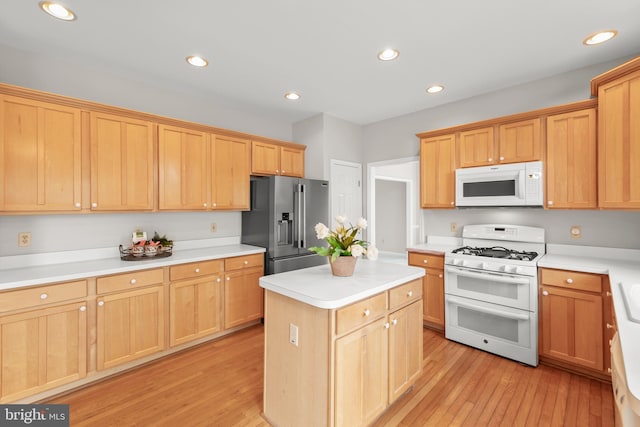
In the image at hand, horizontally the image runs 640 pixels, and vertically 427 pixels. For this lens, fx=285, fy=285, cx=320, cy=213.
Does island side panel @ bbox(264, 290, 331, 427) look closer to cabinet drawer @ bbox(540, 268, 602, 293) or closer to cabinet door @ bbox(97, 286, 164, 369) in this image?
cabinet door @ bbox(97, 286, 164, 369)

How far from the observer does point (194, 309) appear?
289 centimetres

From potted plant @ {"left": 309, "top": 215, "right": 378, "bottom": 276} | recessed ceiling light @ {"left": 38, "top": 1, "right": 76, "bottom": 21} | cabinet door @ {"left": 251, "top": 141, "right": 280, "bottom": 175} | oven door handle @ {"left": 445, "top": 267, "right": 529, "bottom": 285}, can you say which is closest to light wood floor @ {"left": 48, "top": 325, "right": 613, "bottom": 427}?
oven door handle @ {"left": 445, "top": 267, "right": 529, "bottom": 285}

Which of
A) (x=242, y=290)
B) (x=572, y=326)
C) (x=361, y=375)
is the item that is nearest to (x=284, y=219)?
(x=242, y=290)

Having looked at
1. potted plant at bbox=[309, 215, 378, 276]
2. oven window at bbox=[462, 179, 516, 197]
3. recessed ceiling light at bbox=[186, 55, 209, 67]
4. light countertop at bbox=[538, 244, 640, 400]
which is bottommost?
light countertop at bbox=[538, 244, 640, 400]

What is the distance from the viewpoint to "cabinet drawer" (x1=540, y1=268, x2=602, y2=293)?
7.51ft

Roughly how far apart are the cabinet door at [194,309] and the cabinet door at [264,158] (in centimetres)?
148

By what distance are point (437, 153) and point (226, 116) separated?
9.04 ft

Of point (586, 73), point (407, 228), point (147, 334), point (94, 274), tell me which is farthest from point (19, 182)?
point (407, 228)

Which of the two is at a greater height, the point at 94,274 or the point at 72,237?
the point at 72,237

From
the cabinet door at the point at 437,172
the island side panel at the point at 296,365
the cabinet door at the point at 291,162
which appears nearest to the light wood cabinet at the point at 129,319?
the island side panel at the point at 296,365

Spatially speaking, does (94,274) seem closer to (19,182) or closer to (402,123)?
(19,182)

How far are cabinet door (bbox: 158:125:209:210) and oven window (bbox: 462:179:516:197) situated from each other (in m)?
2.96

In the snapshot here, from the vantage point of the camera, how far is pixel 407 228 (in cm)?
658

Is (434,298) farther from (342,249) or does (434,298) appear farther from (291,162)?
(291,162)
